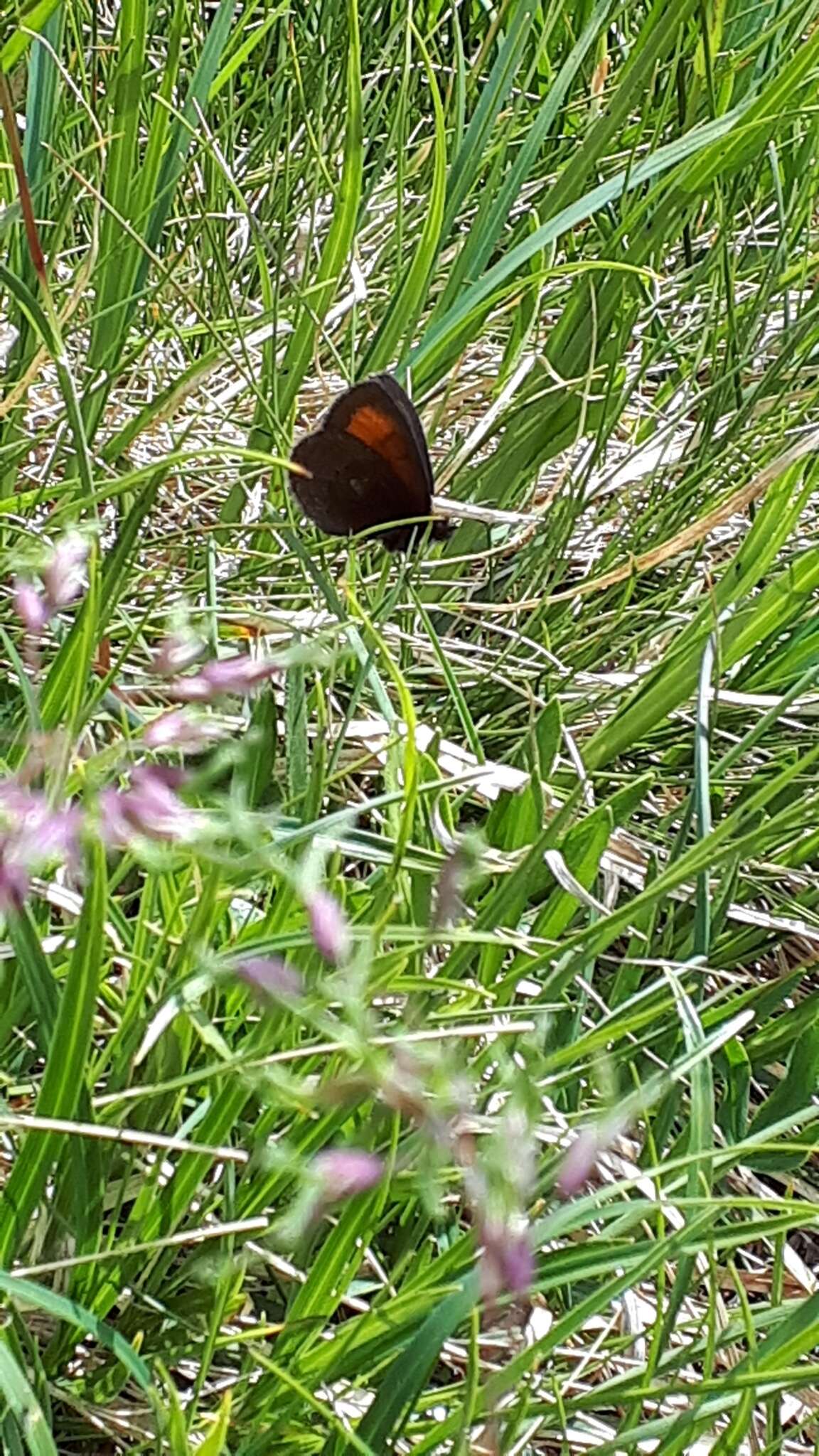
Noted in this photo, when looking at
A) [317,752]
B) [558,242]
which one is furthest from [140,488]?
[558,242]

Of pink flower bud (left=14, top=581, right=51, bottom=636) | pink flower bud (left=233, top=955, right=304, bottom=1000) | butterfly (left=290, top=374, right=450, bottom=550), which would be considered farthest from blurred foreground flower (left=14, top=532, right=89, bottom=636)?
butterfly (left=290, top=374, right=450, bottom=550)

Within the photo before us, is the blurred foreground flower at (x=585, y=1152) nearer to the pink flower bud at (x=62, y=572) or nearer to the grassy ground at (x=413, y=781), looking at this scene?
the grassy ground at (x=413, y=781)

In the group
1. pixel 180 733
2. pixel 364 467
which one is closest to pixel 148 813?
pixel 180 733

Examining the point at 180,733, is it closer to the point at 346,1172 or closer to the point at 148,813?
the point at 148,813

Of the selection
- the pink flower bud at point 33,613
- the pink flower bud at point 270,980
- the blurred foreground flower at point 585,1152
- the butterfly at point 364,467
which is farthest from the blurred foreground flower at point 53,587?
the butterfly at point 364,467

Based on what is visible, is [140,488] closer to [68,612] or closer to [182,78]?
[68,612]

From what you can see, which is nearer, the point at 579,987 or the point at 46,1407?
the point at 46,1407

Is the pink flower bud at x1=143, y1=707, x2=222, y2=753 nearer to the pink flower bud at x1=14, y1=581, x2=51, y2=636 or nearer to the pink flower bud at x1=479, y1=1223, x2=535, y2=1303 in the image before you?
the pink flower bud at x1=14, y1=581, x2=51, y2=636
